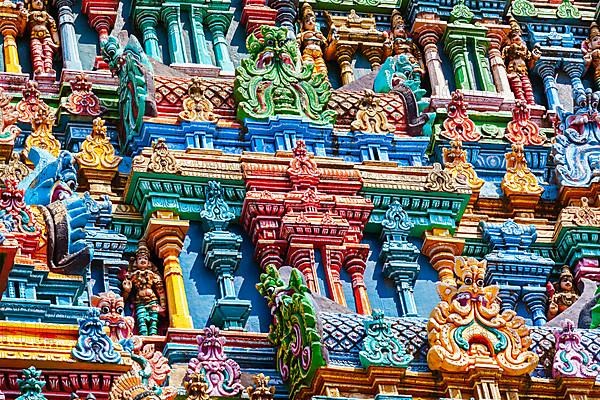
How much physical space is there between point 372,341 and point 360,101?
5593 millimetres

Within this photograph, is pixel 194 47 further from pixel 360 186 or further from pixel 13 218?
pixel 13 218

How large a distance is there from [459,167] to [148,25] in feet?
14.4

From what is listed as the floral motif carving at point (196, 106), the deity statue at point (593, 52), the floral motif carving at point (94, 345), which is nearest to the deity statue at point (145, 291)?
the floral motif carving at point (196, 106)

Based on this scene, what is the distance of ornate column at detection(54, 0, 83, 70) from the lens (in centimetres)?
3081

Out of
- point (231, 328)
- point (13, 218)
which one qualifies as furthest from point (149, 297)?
point (13, 218)

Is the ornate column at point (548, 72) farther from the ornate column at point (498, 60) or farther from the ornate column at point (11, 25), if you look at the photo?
the ornate column at point (11, 25)

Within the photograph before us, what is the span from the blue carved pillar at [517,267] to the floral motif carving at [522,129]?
1.68 metres

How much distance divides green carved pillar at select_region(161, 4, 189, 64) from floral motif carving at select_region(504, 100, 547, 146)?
4217mm

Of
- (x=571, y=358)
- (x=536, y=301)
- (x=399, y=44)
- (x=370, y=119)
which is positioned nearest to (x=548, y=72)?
(x=399, y=44)

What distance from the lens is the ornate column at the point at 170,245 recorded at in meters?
28.0

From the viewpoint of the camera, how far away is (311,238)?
28750 millimetres

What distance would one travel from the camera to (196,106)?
2994 cm

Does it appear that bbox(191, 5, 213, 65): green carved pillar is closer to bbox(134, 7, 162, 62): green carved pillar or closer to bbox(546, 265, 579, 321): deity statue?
bbox(134, 7, 162, 62): green carved pillar

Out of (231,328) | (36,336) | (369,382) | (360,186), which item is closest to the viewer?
(36,336)
